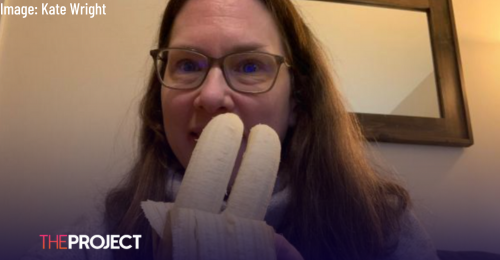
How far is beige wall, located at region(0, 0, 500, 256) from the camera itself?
730mm

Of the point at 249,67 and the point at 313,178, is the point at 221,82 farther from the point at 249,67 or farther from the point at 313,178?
the point at 313,178

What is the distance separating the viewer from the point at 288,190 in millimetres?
475

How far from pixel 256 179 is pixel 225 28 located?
0.84ft

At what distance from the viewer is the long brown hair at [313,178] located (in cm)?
45

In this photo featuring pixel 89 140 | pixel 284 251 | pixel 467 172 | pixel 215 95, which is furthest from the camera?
pixel 467 172

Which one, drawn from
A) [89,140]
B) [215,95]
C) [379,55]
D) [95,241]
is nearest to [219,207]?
[215,95]

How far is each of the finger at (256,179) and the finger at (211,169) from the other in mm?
10

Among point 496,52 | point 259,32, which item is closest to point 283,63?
point 259,32

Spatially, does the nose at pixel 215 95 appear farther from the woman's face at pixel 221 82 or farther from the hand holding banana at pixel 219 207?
the hand holding banana at pixel 219 207

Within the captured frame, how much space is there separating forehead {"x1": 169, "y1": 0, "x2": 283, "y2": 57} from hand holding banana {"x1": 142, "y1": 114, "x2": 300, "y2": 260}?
7.1 inches

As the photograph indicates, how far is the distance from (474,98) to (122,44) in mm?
929

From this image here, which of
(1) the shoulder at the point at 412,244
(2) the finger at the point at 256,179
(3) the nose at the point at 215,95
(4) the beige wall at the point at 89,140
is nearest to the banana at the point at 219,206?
(2) the finger at the point at 256,179

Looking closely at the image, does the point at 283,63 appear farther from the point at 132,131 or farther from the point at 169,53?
the point at 132,131

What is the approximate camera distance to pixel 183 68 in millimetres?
474
